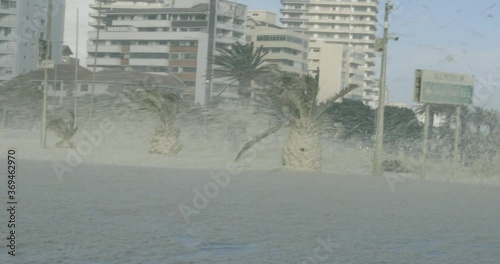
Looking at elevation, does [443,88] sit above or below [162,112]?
above

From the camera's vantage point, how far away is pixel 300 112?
84.8ft

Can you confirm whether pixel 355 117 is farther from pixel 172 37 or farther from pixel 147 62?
pixel 147 62

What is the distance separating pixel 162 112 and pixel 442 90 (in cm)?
1199

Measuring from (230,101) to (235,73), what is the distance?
12.8ft

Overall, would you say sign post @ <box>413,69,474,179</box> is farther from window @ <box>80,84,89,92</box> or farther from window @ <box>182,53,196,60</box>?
window @ <box>182,53,196,60</box>

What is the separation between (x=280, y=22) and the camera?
144 meters

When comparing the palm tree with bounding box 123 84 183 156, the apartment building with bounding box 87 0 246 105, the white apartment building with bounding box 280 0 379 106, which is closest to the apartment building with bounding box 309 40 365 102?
the apartment building with bounding box 87 0 246 105

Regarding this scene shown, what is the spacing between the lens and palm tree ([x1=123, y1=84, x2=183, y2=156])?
3148cm

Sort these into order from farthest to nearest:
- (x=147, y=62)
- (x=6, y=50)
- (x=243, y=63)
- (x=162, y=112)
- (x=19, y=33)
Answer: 1. (x=147, y=62)
2. (x=19, y=33)
3. (x=6, y=50)
4. (x=243, y=63)
5. (x=162, y=112)

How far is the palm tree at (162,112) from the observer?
3148cm

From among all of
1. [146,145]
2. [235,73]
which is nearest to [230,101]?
[235,73]

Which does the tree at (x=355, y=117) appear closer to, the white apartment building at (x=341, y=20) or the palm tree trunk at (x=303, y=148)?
the palm tree trunk at (x=303, y=148)

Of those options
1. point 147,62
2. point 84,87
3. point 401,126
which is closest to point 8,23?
point 84,87

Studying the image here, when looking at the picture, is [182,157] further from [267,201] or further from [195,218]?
[195,218]
